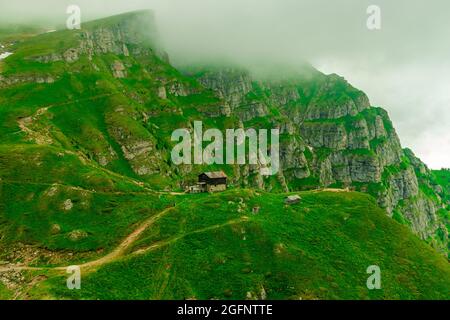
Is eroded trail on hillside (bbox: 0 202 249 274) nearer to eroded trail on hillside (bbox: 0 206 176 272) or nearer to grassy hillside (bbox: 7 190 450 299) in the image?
eroded trail on hillside (bbox: 0 206 176 272)

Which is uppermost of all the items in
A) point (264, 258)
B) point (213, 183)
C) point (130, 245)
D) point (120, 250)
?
point (213, 183)

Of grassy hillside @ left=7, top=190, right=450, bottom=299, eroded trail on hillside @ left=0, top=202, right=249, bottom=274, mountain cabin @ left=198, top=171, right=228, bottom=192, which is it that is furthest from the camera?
mountain cabin @ left=198, top=171, right=228, bottom=192

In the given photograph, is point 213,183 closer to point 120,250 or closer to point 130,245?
point 130,245

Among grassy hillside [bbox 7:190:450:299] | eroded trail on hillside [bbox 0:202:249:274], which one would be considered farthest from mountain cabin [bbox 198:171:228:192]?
eroded trail on hillside [bbox 0:202:249:274]

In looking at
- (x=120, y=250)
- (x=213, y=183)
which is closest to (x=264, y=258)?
(x=120, y=250)

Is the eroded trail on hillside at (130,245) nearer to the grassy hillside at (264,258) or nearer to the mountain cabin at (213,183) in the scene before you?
the grassy hillside at (264,258)

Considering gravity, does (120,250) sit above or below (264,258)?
above

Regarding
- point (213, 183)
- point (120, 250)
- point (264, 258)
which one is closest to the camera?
point (264, 258)

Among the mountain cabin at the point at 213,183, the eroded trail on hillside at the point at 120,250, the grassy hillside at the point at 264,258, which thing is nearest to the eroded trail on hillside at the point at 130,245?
the eroded trail on hillside at the point at 120,250
